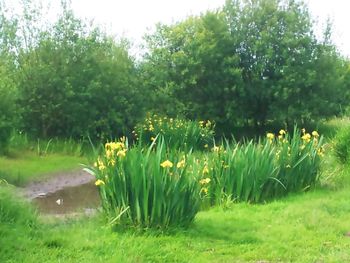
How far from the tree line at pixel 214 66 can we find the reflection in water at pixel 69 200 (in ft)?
18.8

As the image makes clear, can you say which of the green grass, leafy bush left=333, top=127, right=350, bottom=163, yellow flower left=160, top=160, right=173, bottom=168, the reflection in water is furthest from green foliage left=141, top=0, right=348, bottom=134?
yellow flower left=160, top=160, right=173, bottom=168

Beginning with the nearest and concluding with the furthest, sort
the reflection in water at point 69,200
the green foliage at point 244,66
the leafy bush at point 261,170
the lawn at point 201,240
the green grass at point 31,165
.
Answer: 1. the lawn at point 201,240
2. the leafy bush at point 261,170
3. the reflection in water at point 69,200
4. the green grass at point 31,165
5. the green foliage at point 244,66

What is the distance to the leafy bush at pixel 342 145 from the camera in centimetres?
1138

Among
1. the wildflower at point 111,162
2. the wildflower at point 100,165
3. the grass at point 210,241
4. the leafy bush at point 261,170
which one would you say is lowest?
the grass at point 210,241

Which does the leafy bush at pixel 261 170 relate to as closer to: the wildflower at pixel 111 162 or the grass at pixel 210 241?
the grass at pixel 210 241

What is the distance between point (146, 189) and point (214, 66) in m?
16.4

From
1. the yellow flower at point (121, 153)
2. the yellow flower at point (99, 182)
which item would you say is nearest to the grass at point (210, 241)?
the yellow flower at point (99, 182)

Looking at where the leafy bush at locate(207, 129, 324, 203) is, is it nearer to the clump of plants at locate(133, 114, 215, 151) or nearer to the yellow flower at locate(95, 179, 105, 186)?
the yellow flower at locate(95, 179, 105, 186)

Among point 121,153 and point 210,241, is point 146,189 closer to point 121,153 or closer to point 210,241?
point 121,153

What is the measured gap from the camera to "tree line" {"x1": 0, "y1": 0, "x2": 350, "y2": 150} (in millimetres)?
18266

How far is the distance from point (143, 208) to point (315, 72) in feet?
55.7

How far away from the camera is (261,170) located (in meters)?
8.31

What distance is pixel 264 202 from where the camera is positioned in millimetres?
8312

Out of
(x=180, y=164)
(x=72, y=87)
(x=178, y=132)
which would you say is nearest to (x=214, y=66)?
(x=178, y=132)
